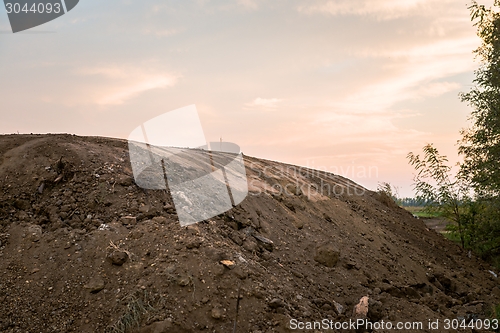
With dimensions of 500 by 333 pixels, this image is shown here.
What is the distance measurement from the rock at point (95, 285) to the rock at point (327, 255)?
120 inches

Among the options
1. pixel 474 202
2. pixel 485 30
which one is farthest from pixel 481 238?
pixel 485 30

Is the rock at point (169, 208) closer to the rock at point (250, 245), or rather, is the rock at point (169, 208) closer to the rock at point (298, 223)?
the rock at point (250, 245)

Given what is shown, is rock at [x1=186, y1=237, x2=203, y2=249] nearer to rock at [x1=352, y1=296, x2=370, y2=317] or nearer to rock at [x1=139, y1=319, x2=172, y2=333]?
rock at [x1=139, y1=319, x2=172, y2=333]

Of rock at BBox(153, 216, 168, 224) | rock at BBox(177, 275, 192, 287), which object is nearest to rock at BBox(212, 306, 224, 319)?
rock at BBox(177, 275, 192, 287)

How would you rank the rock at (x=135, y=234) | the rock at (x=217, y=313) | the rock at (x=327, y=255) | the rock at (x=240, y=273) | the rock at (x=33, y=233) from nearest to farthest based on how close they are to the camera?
Result: the rock at (x=217, y=313) < the rock at (x=240, y=273) < the rock at (x=135, y=234) < the rock at (x=33, y=233) < the rock at (x=327, y=255)

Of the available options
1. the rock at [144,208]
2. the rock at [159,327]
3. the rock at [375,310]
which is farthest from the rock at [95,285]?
the rock at [375,310]

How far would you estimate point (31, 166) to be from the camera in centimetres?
609

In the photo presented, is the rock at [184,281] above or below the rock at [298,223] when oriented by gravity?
above

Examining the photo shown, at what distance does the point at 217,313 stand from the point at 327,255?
8.15ft

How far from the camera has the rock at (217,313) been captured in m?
4.18

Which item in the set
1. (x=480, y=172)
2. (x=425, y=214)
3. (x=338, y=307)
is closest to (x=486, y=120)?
(x=480, y=172)

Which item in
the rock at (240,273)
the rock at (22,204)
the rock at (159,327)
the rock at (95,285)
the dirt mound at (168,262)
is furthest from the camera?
the rock at (22,204)

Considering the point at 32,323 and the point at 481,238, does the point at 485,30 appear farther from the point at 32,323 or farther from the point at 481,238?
the point at 32,323

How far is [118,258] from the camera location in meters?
4.64
